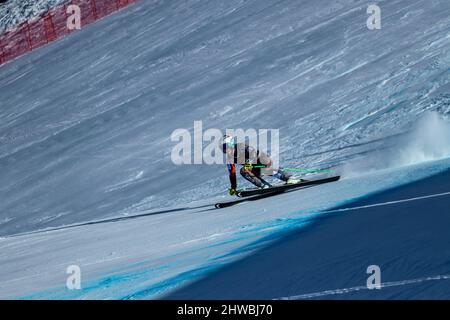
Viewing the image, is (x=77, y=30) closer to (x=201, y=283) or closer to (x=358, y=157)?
(x=358, y=157)

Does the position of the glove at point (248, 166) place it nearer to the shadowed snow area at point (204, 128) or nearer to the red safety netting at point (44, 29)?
the shadowed snow area at point (204, 128)

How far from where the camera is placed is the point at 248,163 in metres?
10.5

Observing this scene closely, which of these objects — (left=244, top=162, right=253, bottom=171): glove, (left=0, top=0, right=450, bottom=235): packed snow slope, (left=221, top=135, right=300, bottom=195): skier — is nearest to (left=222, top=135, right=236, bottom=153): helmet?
(left=221, top=135, right=300, bottom=195): skier

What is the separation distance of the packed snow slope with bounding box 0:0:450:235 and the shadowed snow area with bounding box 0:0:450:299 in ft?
0.15

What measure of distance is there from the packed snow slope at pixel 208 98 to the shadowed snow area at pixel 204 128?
0.05 meters

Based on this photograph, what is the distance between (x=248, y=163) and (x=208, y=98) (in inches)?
242

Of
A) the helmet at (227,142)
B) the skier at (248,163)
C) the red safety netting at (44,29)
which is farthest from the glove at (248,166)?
the red safety netting at (44,29)

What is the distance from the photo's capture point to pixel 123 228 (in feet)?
36.2

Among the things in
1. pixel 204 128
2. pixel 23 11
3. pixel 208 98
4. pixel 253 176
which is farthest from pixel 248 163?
pixel 23 11

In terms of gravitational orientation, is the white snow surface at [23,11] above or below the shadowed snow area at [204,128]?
above

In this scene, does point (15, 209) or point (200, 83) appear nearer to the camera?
point (15, 209)

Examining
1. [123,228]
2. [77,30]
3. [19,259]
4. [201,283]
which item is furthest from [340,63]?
[77,30]

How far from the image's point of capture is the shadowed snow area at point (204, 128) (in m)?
8.08
